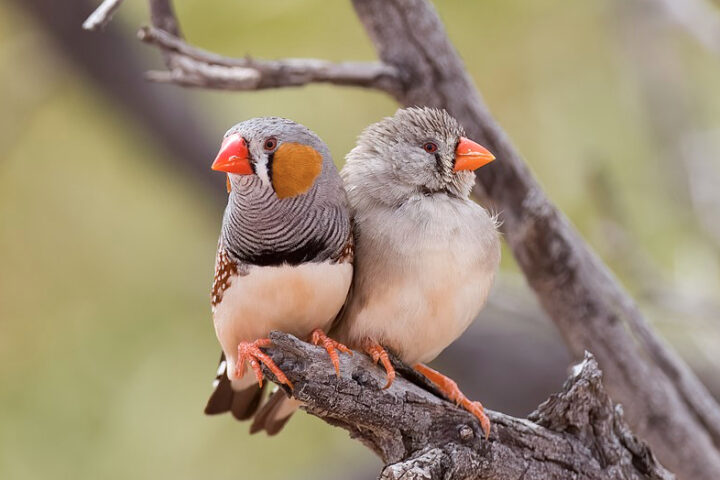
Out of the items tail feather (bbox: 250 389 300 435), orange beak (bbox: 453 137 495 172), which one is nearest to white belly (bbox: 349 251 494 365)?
orange beak (bbox: 453 137 495 172)

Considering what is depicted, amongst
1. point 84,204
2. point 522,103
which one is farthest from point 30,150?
point 522,103

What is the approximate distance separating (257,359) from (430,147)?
621 mm

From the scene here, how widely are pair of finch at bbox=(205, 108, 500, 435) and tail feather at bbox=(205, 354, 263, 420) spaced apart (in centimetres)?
2

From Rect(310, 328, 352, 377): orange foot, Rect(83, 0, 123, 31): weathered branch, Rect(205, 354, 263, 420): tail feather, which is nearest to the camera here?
Rect(310, 328, 352, 377): orange foot

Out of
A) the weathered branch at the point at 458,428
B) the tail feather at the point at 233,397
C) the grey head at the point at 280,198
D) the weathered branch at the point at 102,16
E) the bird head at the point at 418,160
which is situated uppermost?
the bird head at the point at 418,160

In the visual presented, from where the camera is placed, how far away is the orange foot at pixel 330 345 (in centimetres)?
198

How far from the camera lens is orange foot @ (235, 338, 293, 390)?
195 centimetres

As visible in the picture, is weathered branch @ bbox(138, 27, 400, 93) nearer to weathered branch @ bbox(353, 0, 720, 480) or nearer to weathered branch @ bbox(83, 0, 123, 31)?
weathered branch @ bbox(353, 0, 720, 480)

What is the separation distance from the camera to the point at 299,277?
2.00m

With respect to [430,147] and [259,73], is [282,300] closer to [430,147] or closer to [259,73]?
[430,147]

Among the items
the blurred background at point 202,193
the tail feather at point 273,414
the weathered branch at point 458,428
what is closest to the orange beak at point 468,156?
the weathered branch at point 458,428

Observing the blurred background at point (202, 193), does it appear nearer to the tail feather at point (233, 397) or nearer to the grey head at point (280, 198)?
the tail feather at point (233, 397)

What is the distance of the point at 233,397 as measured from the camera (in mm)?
2438

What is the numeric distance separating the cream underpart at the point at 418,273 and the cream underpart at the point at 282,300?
2.7 inches
